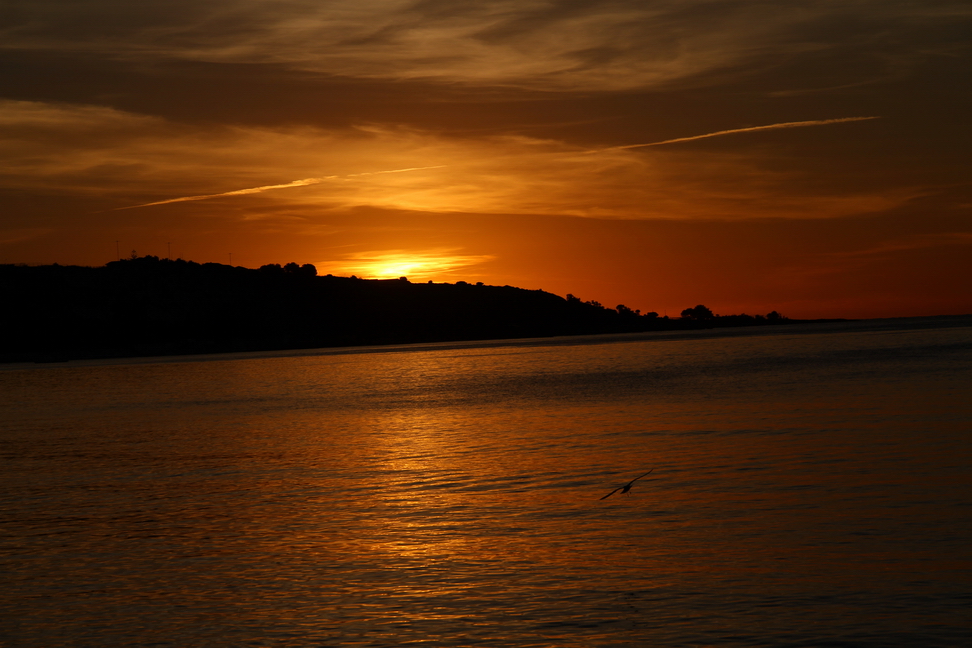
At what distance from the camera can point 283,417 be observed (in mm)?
50844

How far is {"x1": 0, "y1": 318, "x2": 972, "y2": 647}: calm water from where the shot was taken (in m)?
12.8

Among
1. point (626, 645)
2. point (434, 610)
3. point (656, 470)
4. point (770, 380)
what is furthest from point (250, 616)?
point (770, 380)

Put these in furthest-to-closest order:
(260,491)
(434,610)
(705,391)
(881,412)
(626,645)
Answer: (705,391) < (881,412) < (260,491) < (434,610) < (626,645)

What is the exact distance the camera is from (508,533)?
60.0 ft

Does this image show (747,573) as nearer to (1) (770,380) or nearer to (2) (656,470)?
(2) (656,470)

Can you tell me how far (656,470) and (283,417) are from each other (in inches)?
1182

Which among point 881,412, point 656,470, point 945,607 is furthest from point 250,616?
point 881,412

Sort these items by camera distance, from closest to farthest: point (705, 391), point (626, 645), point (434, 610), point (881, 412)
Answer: point (626, 645) → point (434, 610) → point (881, 412) → point (705, 391)

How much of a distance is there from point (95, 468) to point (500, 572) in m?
20.5

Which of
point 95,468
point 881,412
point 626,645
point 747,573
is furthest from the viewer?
point 881,412

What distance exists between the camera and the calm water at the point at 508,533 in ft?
42.1

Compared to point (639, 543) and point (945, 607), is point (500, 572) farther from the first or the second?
point (945, 607)

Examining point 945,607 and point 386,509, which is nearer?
point 945,607

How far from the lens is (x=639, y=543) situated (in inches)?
676
